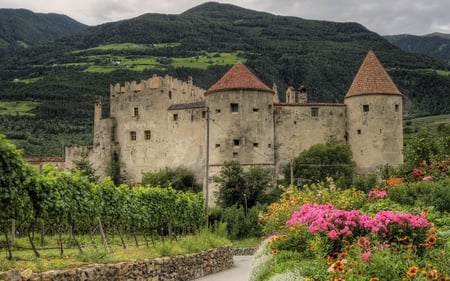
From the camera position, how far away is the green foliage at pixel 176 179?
2224 inches

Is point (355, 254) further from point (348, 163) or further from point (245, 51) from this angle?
point (245, 51)

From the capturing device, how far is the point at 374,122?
178ft

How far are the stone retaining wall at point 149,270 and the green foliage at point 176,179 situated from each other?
25.3m

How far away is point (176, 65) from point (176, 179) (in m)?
85.6

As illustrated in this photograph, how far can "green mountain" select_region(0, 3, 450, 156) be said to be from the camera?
4277 inches

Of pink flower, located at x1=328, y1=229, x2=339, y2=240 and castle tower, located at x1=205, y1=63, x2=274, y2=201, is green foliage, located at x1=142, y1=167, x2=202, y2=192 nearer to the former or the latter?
castle tower, located at x1=205, y1=63, x2=274, y2=201

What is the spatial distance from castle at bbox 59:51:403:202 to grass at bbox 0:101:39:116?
51.3 metres

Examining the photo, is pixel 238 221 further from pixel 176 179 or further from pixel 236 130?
pixel 176 179

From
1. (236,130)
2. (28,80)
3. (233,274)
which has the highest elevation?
(28,80)

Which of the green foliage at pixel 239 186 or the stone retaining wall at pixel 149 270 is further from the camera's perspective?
the green foliage at pixel 239 186

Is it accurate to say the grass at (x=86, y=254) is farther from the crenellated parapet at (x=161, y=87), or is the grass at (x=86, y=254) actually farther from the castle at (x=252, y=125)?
the crenellated parapet at (x=161, y=87)

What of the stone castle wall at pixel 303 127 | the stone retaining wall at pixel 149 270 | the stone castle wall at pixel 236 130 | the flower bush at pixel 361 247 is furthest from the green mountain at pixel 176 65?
the flower bush at pixel 361 247

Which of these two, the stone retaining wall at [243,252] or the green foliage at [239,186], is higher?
the green foliage at [239,186]

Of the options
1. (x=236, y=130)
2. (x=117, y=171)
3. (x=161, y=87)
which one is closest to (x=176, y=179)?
(x=236, y=130)
